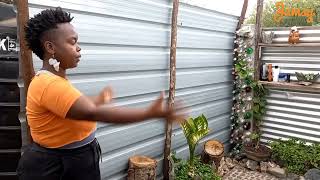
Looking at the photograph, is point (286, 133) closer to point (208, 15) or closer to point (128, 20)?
point (208, 15)

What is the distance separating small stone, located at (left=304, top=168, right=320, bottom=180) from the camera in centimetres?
573

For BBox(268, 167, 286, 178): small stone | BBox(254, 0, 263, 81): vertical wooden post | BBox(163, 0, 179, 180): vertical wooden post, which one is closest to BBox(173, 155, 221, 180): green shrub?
BBox(163, 0, 179, 180): vertical wooden post

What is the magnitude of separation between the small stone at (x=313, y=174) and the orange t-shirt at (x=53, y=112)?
473cm

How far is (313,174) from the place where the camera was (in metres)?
5.77

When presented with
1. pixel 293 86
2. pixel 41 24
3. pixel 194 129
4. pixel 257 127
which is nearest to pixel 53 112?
pixel 41 24

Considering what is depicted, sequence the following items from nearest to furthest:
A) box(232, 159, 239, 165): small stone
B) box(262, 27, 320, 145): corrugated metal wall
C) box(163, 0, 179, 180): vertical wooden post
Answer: box(163, 0, 179, 180): vertical wooden post → box(262, 27, 320, 145): corrugated metal wall → box(232, 159, 239, 165): small stone

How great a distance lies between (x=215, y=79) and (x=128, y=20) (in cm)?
270

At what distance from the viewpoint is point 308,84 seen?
610 cm

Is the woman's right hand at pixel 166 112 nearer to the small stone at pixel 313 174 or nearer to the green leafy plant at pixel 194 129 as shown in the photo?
the green leafy plant at pixel 194 129

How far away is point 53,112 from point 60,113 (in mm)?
116

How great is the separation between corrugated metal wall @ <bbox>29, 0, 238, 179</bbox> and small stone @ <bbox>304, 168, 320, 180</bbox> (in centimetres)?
182

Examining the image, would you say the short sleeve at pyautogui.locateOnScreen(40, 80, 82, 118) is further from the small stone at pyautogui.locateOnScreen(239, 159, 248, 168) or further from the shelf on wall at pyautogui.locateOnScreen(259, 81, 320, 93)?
the small stone at pyautogui.locateOnScreen(239, 159, 248, 168)

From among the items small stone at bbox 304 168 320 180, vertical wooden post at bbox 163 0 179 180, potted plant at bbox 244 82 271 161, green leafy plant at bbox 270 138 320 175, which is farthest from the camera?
potted plant at bbox 244 82 271 161

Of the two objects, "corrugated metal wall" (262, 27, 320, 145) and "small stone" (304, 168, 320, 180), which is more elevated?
"corrugated metal wall" (262, 27, 320, 145)
